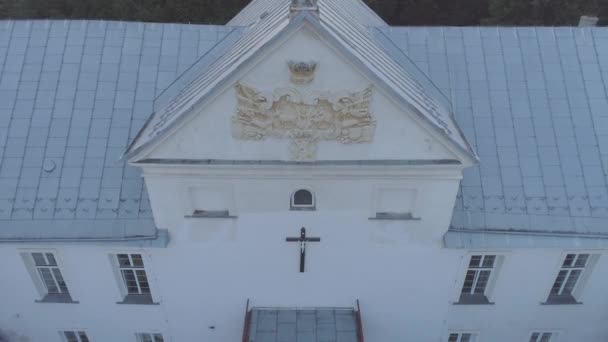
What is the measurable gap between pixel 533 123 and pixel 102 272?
→ 599 inches

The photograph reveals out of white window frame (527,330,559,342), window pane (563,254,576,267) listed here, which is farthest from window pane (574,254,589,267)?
white window frame (527,330,559,342)

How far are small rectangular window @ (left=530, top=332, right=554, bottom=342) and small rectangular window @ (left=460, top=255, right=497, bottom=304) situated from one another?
10.1 ft

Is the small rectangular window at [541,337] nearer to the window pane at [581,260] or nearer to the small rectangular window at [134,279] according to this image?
the window pane at [581,260]

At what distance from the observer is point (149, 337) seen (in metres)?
18.7

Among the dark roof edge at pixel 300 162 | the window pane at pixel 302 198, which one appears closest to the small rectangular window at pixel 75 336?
the dark roof edge at pixel 300 162

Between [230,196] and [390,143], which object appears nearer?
[390,143]

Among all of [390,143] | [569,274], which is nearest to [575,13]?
[569,274]

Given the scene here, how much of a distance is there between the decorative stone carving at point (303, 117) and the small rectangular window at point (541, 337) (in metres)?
11.3

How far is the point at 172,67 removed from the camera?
56.3 feet

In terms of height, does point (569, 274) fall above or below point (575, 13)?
below

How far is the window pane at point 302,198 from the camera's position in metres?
14.9

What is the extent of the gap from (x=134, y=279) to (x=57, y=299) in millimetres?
2892

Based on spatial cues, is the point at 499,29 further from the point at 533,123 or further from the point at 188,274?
the point at 188,274

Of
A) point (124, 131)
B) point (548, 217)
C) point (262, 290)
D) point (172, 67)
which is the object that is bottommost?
point (262, 290)
